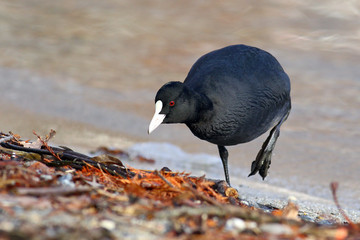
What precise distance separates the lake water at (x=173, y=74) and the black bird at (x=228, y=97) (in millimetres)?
836

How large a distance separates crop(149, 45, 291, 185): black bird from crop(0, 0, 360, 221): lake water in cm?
84

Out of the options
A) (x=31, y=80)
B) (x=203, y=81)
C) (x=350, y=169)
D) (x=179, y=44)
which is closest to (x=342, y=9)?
(x=179, y=44)

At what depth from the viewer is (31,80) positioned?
382 inches

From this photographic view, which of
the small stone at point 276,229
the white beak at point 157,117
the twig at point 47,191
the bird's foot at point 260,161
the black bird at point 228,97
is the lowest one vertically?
the small stone at point 276,229

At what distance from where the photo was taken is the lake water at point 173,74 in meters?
7.27

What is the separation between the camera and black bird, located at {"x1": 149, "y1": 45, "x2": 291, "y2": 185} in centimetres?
445

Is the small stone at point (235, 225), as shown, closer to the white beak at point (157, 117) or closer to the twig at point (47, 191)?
the twig at point (47, 191)

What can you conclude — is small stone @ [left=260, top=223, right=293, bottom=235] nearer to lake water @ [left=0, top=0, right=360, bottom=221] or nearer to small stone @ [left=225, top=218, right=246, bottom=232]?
small stone @ [left=225, top=218, right=246, bottom=232]

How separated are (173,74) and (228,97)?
524 cm

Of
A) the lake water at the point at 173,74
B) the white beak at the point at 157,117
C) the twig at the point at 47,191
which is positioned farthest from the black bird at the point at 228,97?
the twig at the point at 47,191

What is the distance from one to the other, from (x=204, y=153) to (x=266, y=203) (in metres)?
3.05

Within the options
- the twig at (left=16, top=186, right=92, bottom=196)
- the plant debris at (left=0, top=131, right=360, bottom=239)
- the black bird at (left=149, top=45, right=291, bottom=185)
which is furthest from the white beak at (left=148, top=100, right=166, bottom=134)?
the twig at (left=16, top=186, right=92, bottom=196)

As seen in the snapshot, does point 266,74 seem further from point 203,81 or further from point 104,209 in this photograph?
point 104,209

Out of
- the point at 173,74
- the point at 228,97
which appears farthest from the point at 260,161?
the point at 173,74
